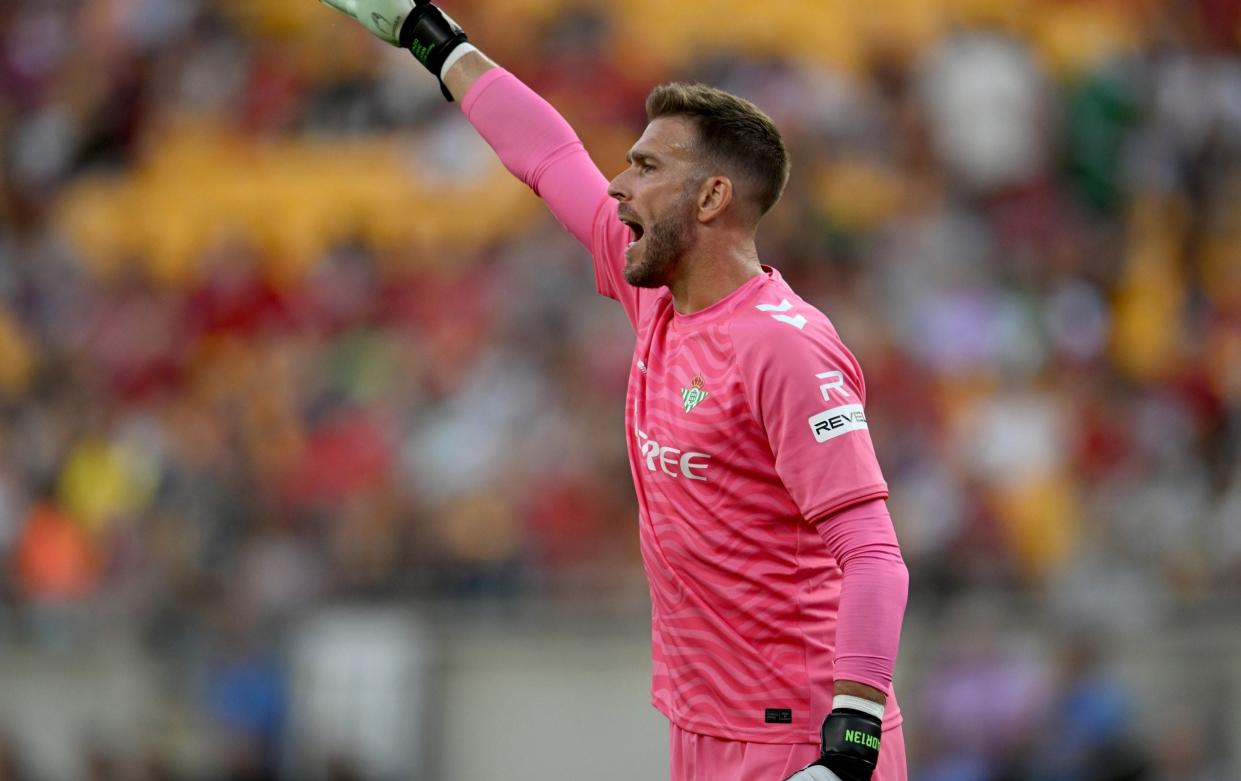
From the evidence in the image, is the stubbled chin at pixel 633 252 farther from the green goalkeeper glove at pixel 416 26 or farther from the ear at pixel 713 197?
the green goalkeeper glove at pixel 416 26

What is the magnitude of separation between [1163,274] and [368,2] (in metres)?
8.65

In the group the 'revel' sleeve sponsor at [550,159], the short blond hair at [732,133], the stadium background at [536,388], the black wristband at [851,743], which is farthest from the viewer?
the stadium background at [536,388]

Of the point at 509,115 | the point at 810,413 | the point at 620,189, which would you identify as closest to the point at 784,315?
the point at 810,413

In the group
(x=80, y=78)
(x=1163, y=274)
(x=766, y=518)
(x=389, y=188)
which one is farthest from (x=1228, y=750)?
(x=80, y=78)

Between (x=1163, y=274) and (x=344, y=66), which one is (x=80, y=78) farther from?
(x=1163, y=274)

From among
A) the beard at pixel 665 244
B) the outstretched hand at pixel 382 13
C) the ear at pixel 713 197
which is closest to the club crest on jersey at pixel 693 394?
the beard at pixel 665 244

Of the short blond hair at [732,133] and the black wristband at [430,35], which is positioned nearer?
the short blond hair at [732,133]

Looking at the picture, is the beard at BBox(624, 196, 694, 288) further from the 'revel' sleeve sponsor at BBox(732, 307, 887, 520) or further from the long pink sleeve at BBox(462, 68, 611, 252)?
the long pink sleeve at BBox(462, 68, 611, 252)

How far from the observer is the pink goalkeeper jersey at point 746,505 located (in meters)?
4.27

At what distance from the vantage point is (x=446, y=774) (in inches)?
397

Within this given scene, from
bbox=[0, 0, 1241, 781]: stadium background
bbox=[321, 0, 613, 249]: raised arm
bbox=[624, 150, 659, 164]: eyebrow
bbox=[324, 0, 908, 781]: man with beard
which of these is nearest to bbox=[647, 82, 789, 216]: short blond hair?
bbox=[324, 0, 908, 781]: man with beard

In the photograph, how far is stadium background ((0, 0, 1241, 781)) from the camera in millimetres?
9859

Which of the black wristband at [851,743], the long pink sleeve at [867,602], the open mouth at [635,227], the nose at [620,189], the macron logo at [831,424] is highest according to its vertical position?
the nose at [620,189]

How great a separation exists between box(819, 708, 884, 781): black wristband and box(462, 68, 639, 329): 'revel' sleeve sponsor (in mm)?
1341
